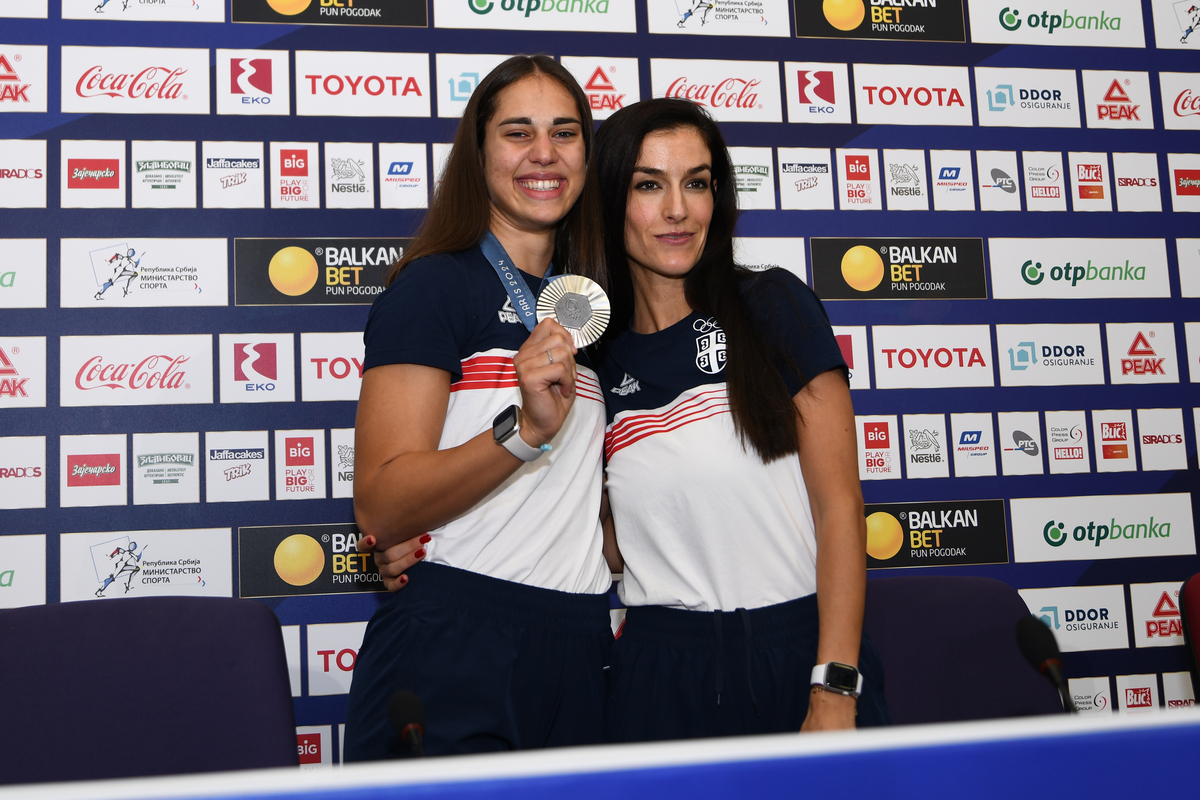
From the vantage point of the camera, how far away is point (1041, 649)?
106 cm

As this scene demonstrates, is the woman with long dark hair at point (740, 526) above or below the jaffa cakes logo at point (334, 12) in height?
below

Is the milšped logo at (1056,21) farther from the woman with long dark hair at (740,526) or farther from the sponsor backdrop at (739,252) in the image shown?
the woman with long dark hair at (740,526)

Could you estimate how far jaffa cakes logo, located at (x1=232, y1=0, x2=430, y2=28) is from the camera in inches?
104

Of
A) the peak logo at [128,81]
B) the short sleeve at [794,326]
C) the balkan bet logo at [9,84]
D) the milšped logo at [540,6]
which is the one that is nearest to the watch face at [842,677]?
the short sleeve at [794,326]

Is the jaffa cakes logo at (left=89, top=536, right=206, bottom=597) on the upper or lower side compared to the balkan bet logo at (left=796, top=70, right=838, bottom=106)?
lower

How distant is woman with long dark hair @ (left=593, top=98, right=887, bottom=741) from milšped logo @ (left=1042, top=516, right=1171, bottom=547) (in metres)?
1.54

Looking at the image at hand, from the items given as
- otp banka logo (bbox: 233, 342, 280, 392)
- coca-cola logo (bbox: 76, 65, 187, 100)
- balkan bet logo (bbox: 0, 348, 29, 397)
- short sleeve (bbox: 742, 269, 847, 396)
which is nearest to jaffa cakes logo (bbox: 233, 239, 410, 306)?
otp banka logo (bbox: 233, 342, 280, 392)

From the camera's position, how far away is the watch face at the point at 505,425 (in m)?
1.33

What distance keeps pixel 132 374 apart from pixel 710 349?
1752 mm

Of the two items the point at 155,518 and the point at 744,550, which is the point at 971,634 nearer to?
the point at 744,550

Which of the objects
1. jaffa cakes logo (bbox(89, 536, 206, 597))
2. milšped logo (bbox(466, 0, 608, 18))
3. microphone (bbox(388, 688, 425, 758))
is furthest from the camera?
milšped logo (bbox(466, 0, 608, 18))

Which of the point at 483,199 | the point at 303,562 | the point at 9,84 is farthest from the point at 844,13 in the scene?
the point at 9,84

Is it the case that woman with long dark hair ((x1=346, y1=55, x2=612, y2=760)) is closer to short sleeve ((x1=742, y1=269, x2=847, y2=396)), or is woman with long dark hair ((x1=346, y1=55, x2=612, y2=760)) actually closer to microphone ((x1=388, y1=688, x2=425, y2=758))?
short sleeve ((x1=742, y1=269, x2=847, y2=396))

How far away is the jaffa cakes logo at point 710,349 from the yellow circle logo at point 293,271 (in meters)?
1.40
